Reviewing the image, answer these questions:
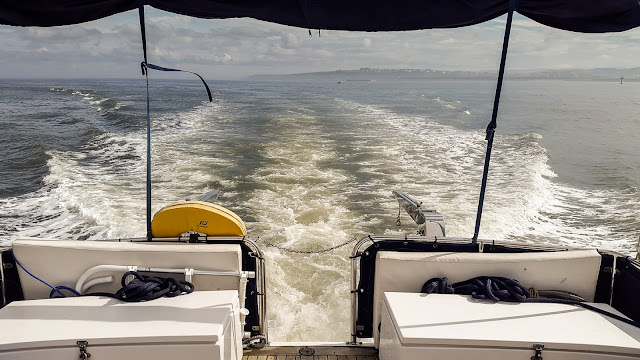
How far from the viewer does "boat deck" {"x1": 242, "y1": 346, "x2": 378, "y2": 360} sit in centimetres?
262

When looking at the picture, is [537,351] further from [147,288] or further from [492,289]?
[147,288]

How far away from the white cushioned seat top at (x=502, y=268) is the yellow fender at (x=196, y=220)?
2.97ft

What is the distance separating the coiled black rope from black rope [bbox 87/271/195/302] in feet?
4.38

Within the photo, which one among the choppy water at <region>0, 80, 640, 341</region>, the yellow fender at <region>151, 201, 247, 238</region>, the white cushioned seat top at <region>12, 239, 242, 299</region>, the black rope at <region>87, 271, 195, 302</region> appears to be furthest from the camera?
the choppy water at <region>0, 80, 640, 341</region>

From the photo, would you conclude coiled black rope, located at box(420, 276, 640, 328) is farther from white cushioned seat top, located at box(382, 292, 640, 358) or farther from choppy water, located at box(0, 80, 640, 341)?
choppy water, located at box(0, 80, 640, 341)

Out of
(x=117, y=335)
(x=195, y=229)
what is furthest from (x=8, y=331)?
(x=195, y=229)

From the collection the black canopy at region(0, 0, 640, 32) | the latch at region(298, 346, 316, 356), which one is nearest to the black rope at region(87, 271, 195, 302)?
the latch at region(298, 346, 316, 356)

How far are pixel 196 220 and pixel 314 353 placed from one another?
105 cm

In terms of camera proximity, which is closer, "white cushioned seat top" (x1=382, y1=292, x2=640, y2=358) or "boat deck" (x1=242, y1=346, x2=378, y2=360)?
"white cushioned seat top" (x1=382, y1=292, x2=640, y2=358)

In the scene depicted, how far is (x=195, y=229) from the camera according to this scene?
2641 millimetres

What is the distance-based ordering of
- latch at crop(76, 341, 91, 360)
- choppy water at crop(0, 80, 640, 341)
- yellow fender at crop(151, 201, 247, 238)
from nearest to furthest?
latch at crop(76, 341, 91, 360) → yellow fender at crop(151, 201, 247, 238) → choppy water at crop(0, 80, 640, 341)

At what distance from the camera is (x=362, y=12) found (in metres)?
2.54

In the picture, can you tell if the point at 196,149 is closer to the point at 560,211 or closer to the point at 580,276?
the point at 560,211

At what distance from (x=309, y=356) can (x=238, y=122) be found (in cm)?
1433
